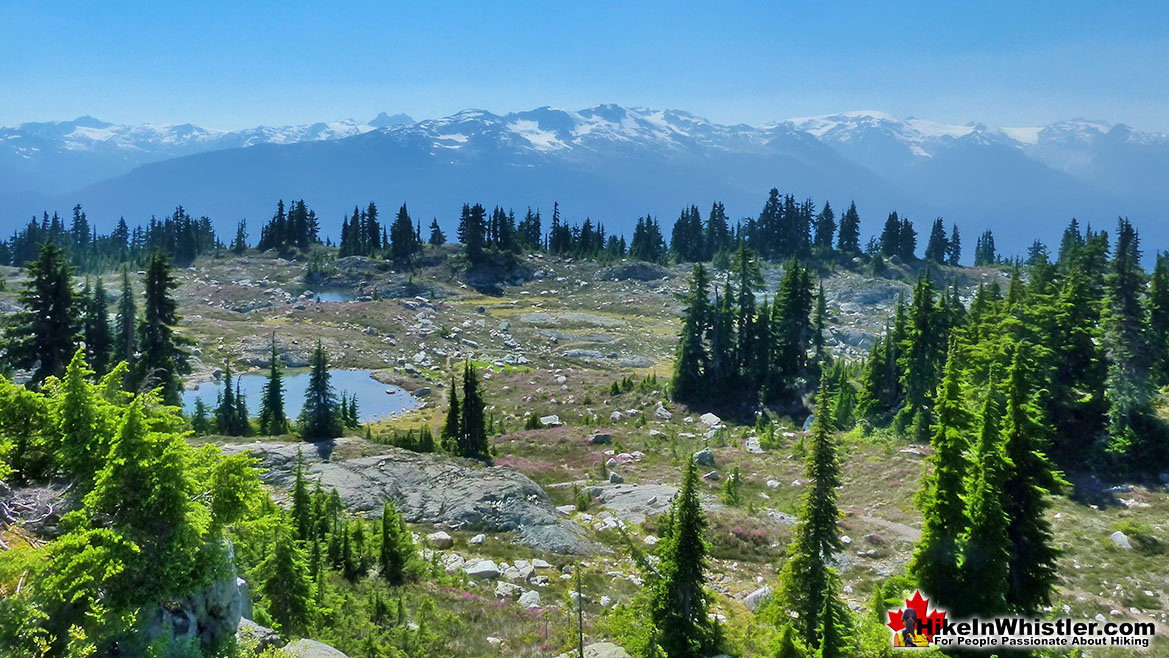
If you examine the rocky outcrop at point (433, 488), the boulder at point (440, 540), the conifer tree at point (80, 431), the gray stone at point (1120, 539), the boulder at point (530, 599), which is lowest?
the boulder at point (440, 540)

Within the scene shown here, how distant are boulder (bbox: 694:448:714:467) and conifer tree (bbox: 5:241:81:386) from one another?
35133 mm

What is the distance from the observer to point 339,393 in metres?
68.5

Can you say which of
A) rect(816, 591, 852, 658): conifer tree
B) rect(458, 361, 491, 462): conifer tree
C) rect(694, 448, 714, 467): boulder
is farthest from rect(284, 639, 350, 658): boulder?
rect(694, 448, 714, 467): boulder

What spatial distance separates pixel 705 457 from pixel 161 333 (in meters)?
33.4

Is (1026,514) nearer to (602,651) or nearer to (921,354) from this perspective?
(602,651)

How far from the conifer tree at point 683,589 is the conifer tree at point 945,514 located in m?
4.97

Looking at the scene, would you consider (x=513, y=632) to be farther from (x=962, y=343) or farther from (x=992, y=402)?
(x=962, y=343)

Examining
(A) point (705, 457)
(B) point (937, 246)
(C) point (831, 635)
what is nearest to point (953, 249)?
(B) point (937, 246)

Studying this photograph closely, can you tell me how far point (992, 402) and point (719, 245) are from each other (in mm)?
147372

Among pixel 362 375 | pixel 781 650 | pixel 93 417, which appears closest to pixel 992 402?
pixel 781 650

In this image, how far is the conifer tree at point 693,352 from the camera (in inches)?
2421

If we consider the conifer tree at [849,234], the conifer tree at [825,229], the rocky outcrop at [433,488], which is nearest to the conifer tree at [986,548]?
the rocky outcrop at [433,488]
